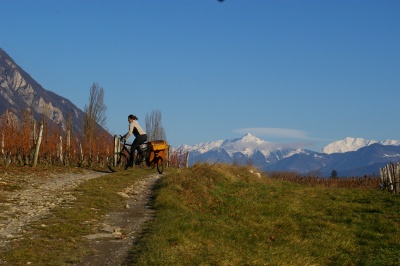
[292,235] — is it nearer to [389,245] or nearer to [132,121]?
[389,245]

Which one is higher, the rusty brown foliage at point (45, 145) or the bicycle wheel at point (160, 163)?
the rusty brown foliage at point (45, 145)

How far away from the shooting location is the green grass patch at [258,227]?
11109 millimetres

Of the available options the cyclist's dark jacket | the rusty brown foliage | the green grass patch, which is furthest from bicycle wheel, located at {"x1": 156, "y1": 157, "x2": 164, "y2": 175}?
the rusty brown foliage

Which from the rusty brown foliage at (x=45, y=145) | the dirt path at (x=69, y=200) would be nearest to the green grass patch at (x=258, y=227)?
the dirt path at (x=69, y=200)

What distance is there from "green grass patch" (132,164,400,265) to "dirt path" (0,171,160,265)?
51 cm

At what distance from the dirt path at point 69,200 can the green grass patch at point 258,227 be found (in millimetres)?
510

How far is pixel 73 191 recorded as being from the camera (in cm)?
1847

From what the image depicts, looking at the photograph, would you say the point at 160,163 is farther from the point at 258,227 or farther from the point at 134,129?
the point at 258,227

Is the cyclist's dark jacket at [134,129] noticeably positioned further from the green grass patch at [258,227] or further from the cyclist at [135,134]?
the green grass patch at [258,227]

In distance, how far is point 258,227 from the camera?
1684cm

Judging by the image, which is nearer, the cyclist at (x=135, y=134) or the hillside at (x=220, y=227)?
the hillside at (x=220, y=227)

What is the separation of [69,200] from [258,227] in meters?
6.79

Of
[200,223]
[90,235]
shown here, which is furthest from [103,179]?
[90,235]

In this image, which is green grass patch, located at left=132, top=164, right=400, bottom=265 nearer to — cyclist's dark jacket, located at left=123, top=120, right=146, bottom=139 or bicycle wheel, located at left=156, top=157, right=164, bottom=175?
bicycle wheel, located at left=156, top=157, right=164, bottom=175
